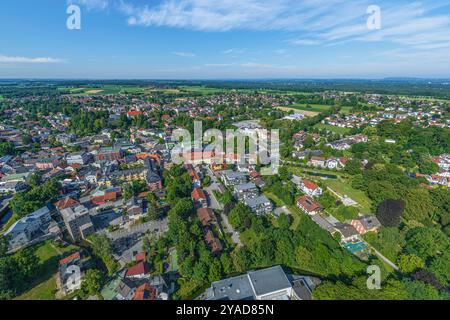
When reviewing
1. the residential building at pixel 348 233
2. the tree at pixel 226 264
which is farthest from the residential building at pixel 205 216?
the residential building at pixel 348 233

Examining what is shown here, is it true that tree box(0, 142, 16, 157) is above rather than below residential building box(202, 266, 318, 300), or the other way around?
above

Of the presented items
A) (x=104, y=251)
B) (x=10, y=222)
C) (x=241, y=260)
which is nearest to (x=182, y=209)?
(x=104, y=251)

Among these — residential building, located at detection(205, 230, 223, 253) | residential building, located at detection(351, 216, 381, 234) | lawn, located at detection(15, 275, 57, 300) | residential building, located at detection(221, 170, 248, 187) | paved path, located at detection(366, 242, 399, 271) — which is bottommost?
lawn, located at detection(15, 275, 57, 300)

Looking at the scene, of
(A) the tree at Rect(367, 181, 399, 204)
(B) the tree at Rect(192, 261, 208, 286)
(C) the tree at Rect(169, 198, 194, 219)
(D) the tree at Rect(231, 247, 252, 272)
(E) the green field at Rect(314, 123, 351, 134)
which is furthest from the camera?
(E) the green field at Rect(314, 123, 351, 134)

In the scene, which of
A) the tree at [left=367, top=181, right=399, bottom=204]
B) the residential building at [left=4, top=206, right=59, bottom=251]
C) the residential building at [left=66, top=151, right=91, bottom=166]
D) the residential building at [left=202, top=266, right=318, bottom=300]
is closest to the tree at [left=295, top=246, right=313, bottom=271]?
the residential building at [left=202, top=266, right=318, bottom=300]

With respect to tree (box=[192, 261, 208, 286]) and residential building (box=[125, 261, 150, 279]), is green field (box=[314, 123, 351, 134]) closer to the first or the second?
tree (box=[192, 261, 208, 286])

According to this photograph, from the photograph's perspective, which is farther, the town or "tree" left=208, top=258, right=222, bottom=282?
"tree" left=208, top=258, right=222, bottom=282
